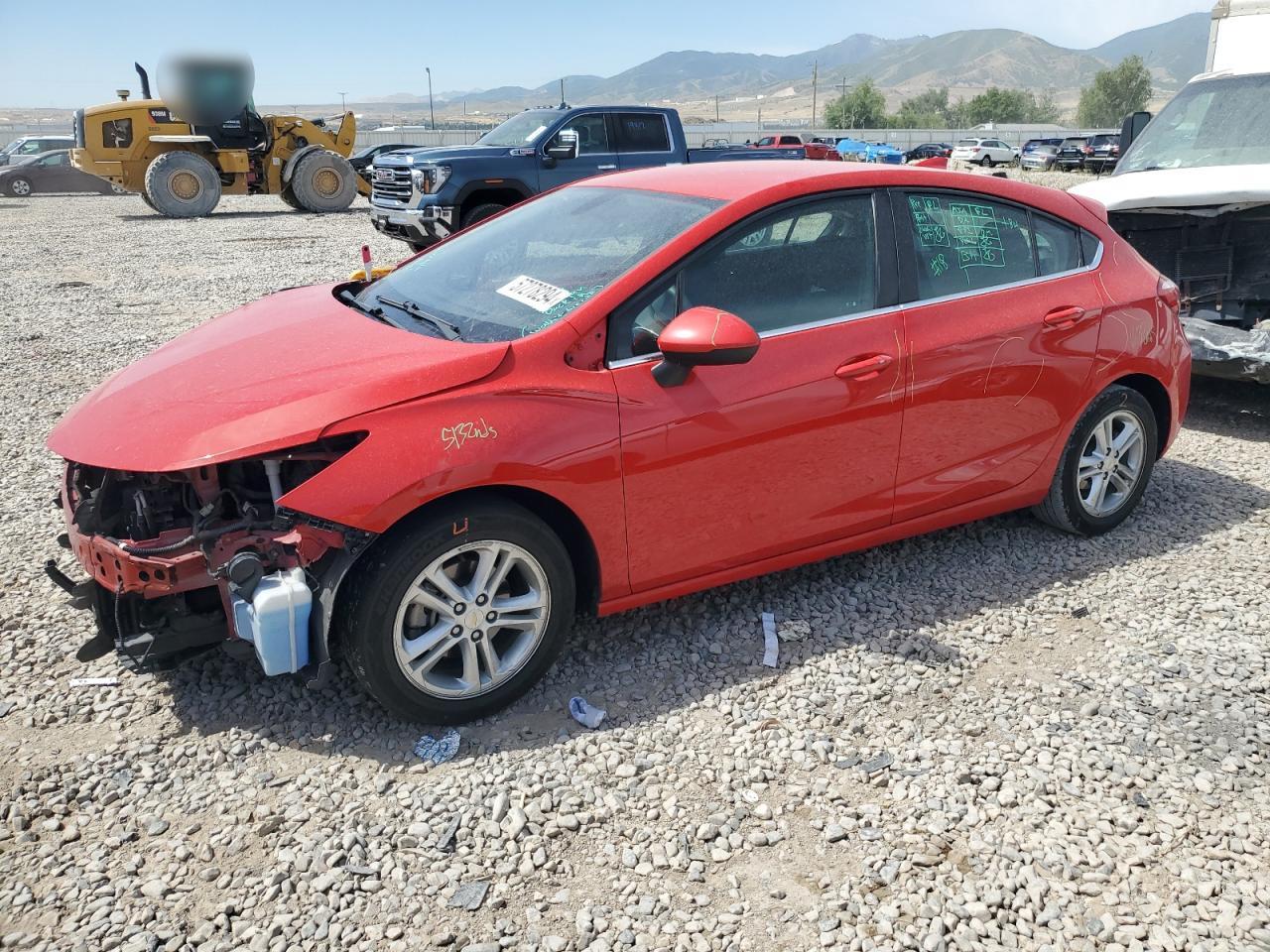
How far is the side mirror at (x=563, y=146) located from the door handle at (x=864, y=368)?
10.1m

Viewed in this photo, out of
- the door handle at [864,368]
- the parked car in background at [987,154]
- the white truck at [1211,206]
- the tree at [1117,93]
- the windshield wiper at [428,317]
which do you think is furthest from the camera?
the tree at [1117,93]

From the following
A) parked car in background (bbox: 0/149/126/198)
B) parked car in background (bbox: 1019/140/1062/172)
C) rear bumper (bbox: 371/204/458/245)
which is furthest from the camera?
parked car in background (bbox: 1019/140/1062/172)

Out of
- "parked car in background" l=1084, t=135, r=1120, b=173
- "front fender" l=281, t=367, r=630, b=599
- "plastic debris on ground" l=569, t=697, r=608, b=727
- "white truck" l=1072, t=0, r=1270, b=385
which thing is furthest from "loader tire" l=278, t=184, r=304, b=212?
"parked car in background" l=1084, t=135, r=1120, b=173

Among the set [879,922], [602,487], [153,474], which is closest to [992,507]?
[602,487]

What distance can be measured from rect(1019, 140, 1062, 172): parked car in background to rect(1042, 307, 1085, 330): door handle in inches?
1641

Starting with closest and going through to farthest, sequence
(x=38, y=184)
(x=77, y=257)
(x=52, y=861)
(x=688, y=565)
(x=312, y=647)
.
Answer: (x=52, y=861) < (x=312, y=647) < (x=688, y=565) < (x=77, y=257) < (x=38, y=184)

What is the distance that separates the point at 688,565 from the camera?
343 centimetres

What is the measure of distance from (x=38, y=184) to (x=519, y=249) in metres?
28.7

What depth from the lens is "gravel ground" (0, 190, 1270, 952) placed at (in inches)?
96.6

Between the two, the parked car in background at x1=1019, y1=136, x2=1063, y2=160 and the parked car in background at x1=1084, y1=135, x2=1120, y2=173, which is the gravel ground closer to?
the parked car in background at x1=1084, y1=135, x2=1120, y2=173

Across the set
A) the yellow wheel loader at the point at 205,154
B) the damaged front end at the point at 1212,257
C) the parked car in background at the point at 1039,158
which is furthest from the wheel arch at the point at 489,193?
the parked car in background at the point at 1039,158

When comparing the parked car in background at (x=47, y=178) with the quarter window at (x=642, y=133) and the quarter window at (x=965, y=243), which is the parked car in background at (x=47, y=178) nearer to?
the quarter window at (x=642, y=133)

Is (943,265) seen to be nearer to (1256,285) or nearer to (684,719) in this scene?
(684,719)

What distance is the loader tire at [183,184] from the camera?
19375mm
